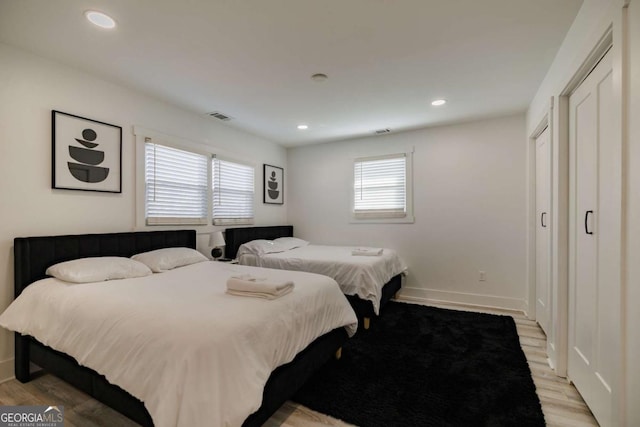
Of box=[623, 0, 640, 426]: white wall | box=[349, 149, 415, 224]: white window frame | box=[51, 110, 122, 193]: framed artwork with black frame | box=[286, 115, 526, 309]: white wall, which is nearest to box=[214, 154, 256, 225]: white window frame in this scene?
box=[51, 110, 122, 193]: framed artwork with black frame

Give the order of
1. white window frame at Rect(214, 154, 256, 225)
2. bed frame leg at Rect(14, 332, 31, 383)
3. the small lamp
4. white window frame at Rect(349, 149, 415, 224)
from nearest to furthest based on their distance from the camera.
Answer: bed frame leg at Rect(14, 332, 31, 383) < the small lamp < white window frame at Rect(214, 154, 256, 225) < white window frame at Rect(349, 149, 415, 224)

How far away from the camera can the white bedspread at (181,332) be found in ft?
4.22

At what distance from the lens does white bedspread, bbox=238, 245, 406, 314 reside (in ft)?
10.7

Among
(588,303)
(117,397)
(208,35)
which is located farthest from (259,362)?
(208,35)

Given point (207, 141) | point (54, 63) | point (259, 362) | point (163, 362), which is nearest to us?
point (163, 362)

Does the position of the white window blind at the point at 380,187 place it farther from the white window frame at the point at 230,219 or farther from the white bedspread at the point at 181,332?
the white bedspread at the point at 181,332

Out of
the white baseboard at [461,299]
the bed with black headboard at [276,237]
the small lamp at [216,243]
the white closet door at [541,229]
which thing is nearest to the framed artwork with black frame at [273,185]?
the bed with black headboard at [276,237]

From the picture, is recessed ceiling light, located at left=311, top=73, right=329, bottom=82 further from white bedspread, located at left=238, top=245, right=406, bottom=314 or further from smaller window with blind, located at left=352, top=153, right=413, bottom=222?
smaller window with blind, located at left=352, top=153, right=413, bottom=222

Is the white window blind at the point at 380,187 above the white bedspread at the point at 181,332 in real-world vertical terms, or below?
above

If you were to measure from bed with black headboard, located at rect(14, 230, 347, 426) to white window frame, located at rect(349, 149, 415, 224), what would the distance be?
7.99 feet

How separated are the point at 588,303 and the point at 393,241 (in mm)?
2806

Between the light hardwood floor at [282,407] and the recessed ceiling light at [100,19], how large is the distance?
8.41 feet

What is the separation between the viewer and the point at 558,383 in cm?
221

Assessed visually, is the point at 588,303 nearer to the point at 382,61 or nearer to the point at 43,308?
the point at 382,61
